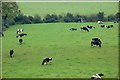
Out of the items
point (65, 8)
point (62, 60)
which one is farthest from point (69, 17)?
point (62, 60)

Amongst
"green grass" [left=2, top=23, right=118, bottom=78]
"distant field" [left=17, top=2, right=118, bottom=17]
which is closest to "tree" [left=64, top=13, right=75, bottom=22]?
"distant field" [left=17, top=2, right=118, bottom=17]

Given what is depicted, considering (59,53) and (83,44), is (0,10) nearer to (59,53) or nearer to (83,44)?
(59,53)

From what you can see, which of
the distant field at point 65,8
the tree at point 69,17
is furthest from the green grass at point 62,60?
the tree at point 69,17

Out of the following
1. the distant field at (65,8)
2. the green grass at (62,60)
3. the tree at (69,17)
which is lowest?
the green grass at (62,60)

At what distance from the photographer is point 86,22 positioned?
139 ft

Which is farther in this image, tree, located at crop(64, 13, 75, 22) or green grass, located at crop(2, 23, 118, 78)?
tree, located at crop(64, 13, 75, 22)

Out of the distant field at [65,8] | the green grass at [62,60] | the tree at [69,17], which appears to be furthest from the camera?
the tree at [69,17]

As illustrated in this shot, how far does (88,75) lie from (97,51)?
617cm

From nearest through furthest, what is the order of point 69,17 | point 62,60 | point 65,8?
point 62,60
point 65,8
point 69,17

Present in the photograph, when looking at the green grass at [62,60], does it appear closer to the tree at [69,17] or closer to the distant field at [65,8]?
the distant field at [65,8]

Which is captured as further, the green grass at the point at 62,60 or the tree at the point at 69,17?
the tree at the point at 69,17

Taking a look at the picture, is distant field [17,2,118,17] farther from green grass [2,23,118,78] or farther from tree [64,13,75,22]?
green grass [2,23,118,78]

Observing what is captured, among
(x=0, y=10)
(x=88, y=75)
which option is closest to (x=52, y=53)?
(x=0, y=10)

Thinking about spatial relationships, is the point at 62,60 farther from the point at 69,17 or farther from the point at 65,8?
the point at 69,17
